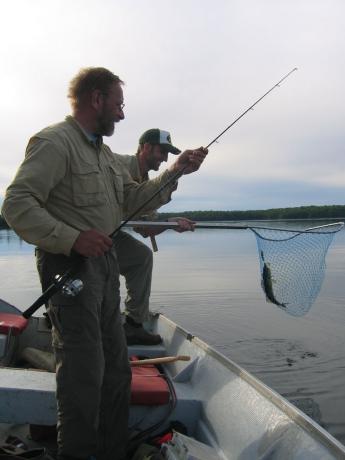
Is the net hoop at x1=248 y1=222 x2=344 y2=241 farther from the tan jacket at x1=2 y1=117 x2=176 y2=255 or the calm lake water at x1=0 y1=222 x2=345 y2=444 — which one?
the calm lake water at x1=0 y1=222 x2=345 y2=444

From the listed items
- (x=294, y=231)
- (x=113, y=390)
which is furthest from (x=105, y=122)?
(x=294, y=231)

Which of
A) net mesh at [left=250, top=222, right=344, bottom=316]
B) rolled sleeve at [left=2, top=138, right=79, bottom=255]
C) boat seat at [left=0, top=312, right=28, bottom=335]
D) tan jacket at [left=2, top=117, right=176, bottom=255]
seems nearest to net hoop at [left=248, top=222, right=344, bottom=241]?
net mesh at [left=250, top=222, right=344, bottom=316]

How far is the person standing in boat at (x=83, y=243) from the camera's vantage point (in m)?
2.88

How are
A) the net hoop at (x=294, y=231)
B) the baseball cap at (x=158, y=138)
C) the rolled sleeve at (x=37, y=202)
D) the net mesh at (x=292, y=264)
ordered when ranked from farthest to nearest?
1. the baseball cap at (x=158, y=138)
2. the net mesh at (x=292, y=264)
3. the net hoop at (x=294, y=231)
4. the rolled sleeve at (x=37, y=202)

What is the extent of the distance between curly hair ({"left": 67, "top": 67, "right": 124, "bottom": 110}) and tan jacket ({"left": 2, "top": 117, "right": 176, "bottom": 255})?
17 centimetres

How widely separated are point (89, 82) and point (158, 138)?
8.85 ft

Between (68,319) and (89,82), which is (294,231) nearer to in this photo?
Answer: (89,82)

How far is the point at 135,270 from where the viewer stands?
5.47 m

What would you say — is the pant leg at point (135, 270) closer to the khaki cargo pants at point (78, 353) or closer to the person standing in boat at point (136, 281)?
the person standing in boat at point (136, 281)

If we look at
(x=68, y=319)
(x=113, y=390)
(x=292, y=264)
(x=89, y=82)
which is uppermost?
(x=89, y=82)

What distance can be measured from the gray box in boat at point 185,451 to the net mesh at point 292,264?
2485mm

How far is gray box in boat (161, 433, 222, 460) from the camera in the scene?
3.00 m

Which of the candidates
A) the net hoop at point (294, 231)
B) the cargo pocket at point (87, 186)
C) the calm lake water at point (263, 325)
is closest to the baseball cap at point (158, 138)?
the net hoop at point (294, 231)

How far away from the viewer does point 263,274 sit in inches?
217
